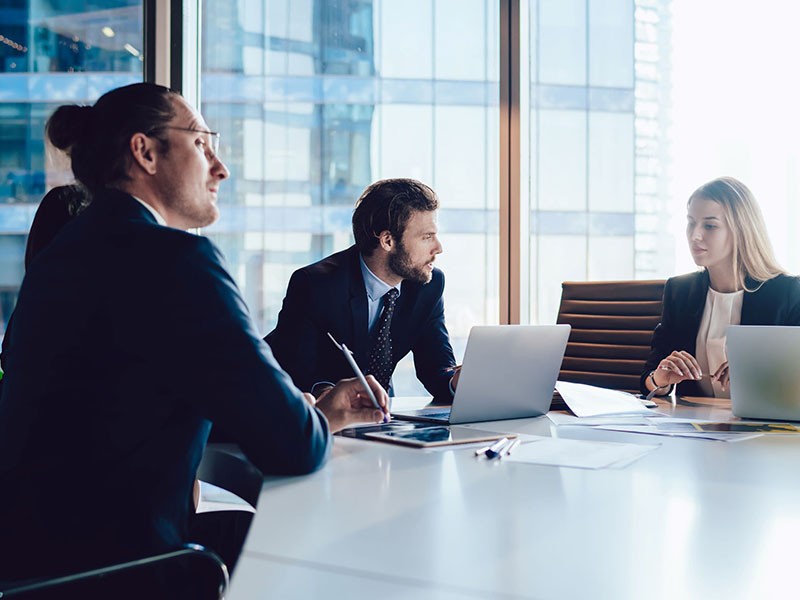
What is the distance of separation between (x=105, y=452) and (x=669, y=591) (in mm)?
754

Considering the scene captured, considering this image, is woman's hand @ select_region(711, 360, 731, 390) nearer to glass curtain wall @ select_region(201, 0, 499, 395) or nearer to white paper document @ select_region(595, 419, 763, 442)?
white paper document @ select_region(595, 419, 763, 442)

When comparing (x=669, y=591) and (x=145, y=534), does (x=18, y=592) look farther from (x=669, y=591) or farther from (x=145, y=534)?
(x=669, y=591)

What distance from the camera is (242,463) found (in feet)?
4.41

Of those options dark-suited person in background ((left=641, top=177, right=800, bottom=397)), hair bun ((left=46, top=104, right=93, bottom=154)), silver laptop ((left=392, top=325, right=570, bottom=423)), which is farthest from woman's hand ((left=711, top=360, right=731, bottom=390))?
hair bun ((left=46, top=104, right=93, bottom=154))

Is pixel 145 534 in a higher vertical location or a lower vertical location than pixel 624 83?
lower

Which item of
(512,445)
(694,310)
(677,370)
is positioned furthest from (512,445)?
(694,310)

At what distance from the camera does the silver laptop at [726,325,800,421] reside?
5.73 ft

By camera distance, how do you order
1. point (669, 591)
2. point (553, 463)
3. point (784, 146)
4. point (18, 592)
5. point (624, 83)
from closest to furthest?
1. point (669, 591)
2. point (18, 592)
3. point (553, 463)
4. point (784, 146)
5. point (624, 83)

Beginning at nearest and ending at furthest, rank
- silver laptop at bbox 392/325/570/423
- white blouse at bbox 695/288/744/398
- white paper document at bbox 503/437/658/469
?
white paper document at bbox 503/437/658/469 → silver laptop at bbox 392/325/570/423 → white blouse at bbox 695/288/744/398

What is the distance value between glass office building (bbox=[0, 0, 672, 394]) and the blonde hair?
993mm

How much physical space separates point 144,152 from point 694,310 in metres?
2.10

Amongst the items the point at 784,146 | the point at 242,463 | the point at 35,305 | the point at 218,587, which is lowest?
the point at 218,587

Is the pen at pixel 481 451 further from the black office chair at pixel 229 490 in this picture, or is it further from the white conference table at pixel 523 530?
the black office chair at pixel 229 490

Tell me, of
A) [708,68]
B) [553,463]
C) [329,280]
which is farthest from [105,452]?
[708,68]
